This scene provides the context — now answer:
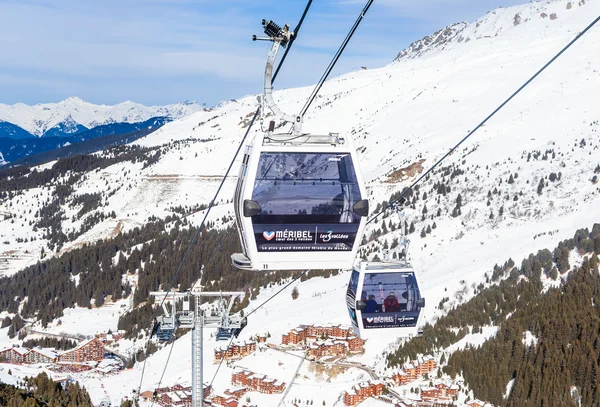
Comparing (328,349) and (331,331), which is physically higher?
(331,331)

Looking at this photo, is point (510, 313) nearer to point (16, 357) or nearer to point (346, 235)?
point (346, 235)

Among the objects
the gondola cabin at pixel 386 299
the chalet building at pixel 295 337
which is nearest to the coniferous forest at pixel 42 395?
the chalet building at pixel 295 337

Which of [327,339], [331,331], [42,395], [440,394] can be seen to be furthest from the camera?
[331,331]

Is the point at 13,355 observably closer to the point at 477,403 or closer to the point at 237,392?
the point at 237,392

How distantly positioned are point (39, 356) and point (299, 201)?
87634 mm

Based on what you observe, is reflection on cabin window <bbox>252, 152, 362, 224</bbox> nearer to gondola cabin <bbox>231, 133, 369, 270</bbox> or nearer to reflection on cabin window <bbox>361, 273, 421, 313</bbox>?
gondola cabin <bbox>231, 133, 369, 270</bbox>

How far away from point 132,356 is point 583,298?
170 feet

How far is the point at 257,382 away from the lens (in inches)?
2552

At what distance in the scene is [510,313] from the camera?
2579 inches

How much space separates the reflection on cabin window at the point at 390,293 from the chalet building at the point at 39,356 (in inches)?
3131

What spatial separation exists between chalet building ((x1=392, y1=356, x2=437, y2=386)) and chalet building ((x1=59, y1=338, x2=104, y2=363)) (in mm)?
44878

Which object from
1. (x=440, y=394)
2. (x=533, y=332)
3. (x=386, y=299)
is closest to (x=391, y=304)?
(x=386, y=299)

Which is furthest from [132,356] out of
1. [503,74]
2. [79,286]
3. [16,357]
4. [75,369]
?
[503,74]

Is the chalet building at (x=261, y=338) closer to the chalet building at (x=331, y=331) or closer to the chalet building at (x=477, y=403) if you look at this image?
the chalet building at (x=331, y=331)
